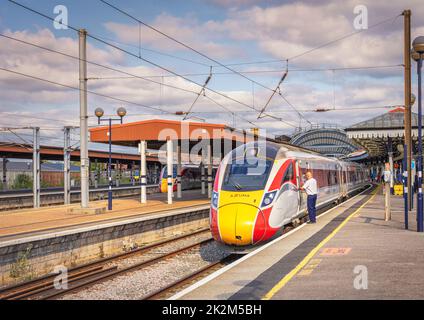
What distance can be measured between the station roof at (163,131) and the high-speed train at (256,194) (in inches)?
372

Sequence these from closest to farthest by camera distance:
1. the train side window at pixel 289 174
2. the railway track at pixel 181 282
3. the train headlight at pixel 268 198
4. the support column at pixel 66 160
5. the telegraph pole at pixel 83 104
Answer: the railway track at pixel 181 282, the train headlight at pixel 268 198, the train side window at pixel 289 174, the telegraph pole at pixel 83 104, the support column at pixel 66 160

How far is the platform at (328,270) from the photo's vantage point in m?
7.46

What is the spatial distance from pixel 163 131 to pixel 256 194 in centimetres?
1376

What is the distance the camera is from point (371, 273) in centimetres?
859

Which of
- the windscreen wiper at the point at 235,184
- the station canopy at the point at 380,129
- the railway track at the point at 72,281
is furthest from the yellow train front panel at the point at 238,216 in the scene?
the station canopy at the point at 380,129

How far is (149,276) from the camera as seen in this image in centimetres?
1262

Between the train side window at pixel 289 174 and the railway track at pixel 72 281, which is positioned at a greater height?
the train side window at pixel 289 174

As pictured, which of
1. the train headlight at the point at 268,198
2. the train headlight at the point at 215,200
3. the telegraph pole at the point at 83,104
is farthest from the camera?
the telegraph pole at the point at 83,104

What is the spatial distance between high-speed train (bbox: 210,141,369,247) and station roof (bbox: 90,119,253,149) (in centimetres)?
945

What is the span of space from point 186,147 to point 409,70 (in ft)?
53.9

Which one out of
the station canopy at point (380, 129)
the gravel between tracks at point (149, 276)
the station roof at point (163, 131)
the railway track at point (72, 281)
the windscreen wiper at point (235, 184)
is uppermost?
the station canopy at point (380, 129)

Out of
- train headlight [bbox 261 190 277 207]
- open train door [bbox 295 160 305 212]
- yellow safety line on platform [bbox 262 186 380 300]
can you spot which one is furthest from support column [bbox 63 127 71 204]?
yellow safety line on platform [bbox 262 186 380 300]

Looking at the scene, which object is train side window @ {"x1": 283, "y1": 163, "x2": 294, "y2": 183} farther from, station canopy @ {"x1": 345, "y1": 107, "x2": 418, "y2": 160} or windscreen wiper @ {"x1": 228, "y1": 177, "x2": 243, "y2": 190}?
station canopy @ {"x1": 345, "y1": 107, "x2": 418, "y2": 160}

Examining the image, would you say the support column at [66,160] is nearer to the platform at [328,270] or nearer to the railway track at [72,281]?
the railway track at [72,281]
